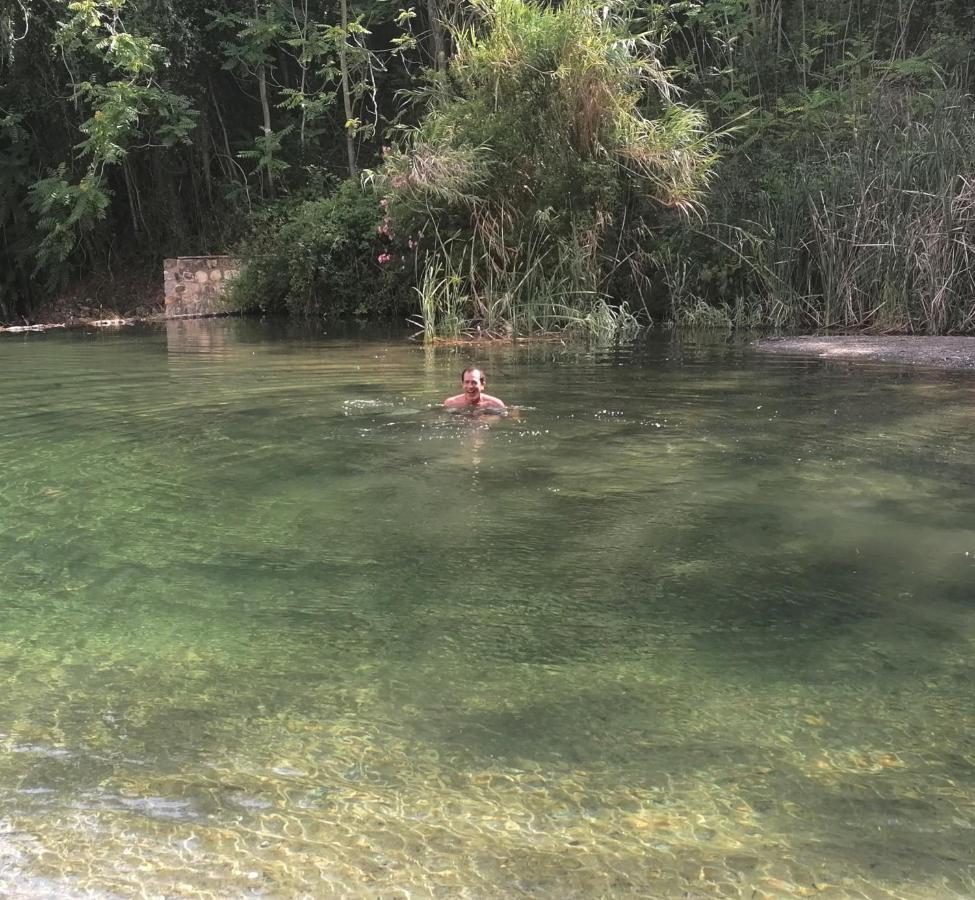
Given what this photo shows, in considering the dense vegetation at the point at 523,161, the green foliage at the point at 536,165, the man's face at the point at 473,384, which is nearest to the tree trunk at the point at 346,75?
the dense vegetation at the point at 523,161

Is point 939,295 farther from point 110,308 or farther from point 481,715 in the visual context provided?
point 110,308

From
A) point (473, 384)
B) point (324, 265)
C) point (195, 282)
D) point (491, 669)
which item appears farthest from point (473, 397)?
point (195, 282)

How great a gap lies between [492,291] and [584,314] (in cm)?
119

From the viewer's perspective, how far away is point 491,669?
8.27 ft

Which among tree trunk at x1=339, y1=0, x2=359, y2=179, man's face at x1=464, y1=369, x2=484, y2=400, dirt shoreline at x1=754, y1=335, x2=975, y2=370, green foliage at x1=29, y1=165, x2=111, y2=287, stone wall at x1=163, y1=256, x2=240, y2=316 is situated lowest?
man's face at x1=464, y1=369, x2=484, y2=400

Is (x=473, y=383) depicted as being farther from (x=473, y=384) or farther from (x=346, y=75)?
(x=346, y=75)

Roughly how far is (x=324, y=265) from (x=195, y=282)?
3.58m

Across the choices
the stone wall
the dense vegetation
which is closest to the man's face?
the dense vegetation

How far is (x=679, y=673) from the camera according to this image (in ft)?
8.16

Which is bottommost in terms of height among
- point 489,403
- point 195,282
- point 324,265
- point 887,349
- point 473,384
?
point 489,403

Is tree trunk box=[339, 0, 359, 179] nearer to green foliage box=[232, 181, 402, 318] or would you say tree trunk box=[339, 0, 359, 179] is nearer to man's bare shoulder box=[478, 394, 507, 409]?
green foliage box=[232, 181, 402, 318]

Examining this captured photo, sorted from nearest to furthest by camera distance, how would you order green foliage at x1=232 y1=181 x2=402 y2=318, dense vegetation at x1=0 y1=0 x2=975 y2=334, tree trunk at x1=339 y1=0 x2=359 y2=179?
dense vegetation at x1=0 y1=0 x2=975 y2=334 < green foliage at x1=232 y1=181 x2=402 y2=318 < tree trunk at x1=339 y1=0 x2=359 y2=179

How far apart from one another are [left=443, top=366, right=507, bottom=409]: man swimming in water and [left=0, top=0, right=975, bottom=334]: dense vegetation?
5.59 meters

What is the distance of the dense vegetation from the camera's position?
11.7 metres
